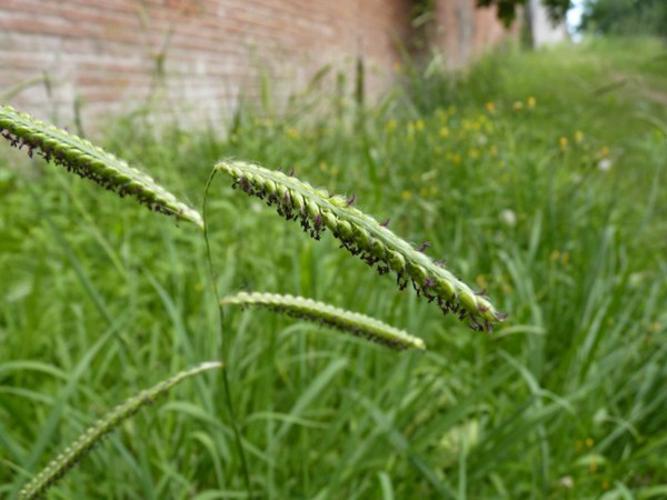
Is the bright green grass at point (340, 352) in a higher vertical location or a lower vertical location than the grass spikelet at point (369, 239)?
lower

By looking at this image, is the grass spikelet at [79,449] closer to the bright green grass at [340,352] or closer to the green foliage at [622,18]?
the bright green grass at [340,352]

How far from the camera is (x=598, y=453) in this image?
6.59 feet

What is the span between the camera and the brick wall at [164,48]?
4.35 m

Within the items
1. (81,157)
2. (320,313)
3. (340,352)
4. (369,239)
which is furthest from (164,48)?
(369,239)

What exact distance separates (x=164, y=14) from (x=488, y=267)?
13.3 ft

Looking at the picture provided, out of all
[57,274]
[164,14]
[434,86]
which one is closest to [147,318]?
[57,274]

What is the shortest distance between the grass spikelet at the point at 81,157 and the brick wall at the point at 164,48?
1.65m

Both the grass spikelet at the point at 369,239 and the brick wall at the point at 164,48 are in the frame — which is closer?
the grass spikelet at the point at 369,239

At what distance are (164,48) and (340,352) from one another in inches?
73.5

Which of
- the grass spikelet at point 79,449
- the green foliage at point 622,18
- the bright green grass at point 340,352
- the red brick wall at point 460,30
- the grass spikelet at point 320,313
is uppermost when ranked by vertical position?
the green foliage at point 622,18

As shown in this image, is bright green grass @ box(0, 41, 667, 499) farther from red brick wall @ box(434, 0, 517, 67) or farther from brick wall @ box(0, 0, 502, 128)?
red brick wall @ box(434, 0, 517, 67)

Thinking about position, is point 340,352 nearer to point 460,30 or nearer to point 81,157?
point 81,157

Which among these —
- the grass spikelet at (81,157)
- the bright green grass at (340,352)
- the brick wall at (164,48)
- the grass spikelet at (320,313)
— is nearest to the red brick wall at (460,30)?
the brick wall at (164,48)

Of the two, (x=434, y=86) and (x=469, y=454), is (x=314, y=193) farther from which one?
(x=434, y=86)
